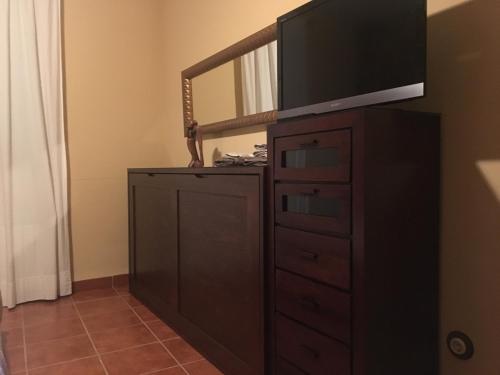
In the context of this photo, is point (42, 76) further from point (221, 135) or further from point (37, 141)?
point (221, 135)

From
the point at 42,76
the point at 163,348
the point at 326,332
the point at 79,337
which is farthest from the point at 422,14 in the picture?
the point at 42,76

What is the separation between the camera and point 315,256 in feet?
4.12

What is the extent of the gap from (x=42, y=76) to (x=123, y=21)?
772 mm

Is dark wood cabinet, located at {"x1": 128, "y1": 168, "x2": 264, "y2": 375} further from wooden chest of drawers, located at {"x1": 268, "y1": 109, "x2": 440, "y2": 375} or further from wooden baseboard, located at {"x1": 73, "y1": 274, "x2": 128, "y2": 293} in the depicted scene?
wooden baseboard, located at {"x1": 73, "y1": 274, "x2": 128, "y2": 293}

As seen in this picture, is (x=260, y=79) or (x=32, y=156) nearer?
(x=260, y=79)

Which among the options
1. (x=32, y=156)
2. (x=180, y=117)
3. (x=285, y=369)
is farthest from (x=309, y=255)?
(x=32, y=156)

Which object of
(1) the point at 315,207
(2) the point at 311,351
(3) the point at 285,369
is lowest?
(3) the point at 285,369

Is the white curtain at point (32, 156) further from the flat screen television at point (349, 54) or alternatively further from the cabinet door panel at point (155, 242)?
the flat screen television at point (349, 54)

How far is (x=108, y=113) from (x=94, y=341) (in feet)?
5.55

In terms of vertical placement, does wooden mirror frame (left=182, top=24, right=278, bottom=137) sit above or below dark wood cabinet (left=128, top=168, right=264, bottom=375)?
above

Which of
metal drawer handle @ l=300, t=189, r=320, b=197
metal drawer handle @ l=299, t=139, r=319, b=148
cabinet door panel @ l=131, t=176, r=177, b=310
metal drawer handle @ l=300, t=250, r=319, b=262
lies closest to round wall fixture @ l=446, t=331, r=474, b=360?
metal drawer handle @ l=300, t=250, r=319, b=262

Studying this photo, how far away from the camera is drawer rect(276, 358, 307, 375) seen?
4.43 feet

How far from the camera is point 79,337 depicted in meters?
2.28

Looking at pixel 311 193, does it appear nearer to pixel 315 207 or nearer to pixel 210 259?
pixel 315 207
